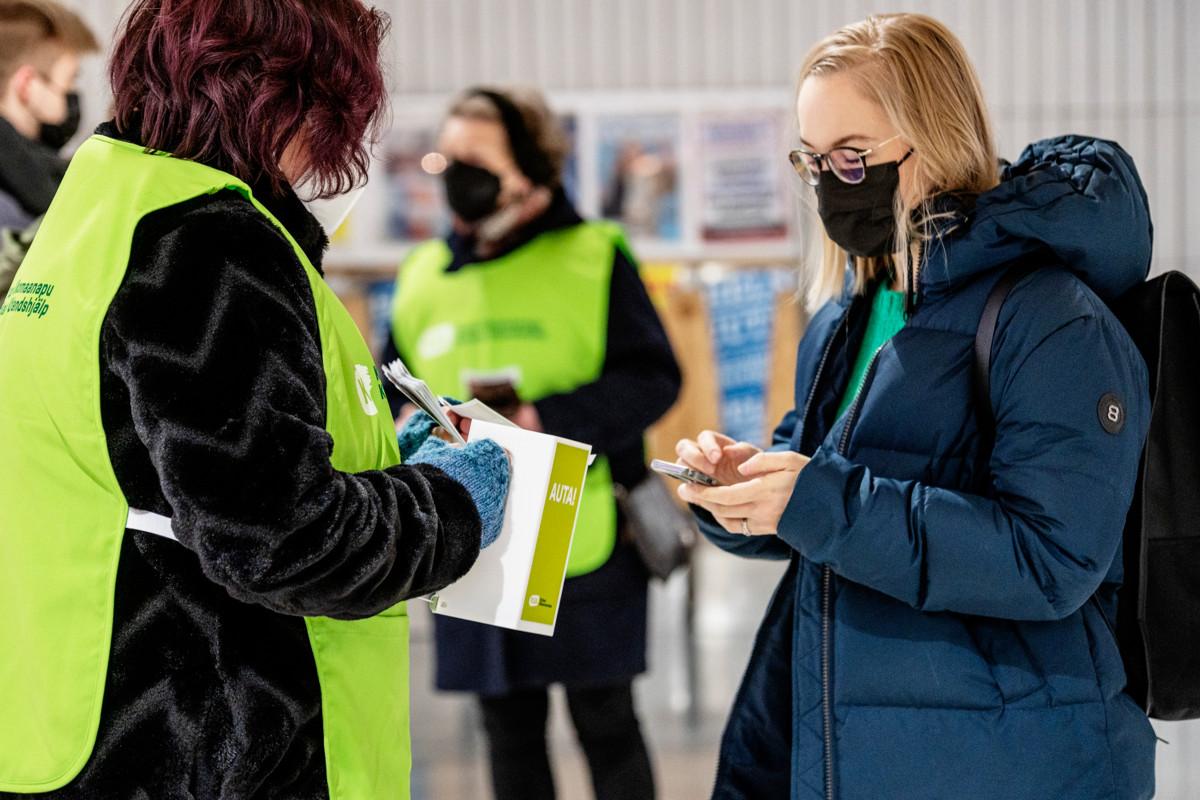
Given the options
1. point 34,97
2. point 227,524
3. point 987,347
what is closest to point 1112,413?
point 987,347

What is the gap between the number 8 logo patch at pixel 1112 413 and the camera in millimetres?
1509

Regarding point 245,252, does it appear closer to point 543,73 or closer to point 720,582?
point 543,73

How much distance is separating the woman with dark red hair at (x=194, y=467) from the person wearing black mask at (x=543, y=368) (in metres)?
1.47

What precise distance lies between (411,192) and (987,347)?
14.7 ft

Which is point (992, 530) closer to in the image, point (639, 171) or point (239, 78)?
point (239, 78)

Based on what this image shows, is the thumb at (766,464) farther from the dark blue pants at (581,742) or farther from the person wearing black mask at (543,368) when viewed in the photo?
the dark blue pants at (581,742)

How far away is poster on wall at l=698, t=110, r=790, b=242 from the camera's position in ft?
18.6

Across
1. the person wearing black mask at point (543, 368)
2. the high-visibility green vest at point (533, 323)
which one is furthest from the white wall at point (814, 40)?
the high-visibility green vest at point (533, 323)

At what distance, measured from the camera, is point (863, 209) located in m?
1.79

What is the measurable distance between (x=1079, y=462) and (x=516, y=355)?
1.74 meters

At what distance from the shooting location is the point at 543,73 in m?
5.86

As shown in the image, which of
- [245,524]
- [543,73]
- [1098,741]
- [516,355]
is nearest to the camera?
[245,524]

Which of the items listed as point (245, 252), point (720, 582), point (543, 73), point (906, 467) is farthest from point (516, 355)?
point (720, 582)

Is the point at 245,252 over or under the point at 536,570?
over
